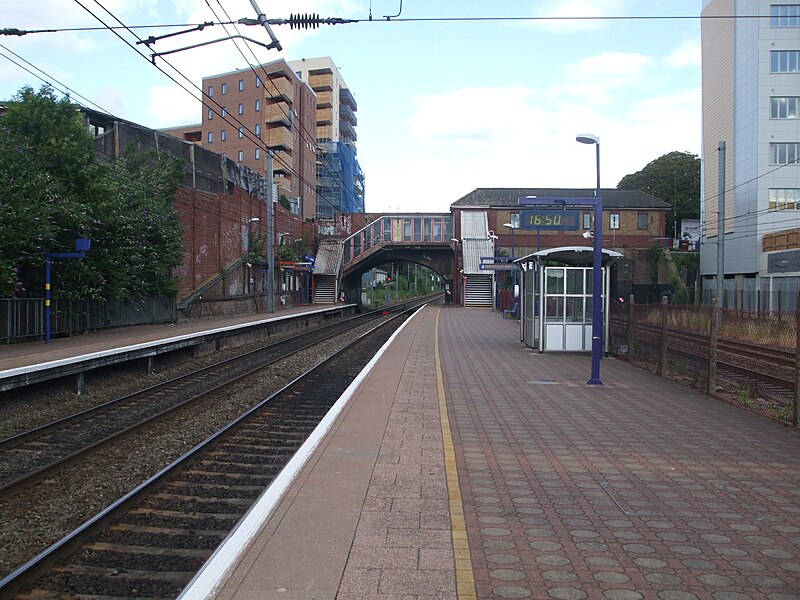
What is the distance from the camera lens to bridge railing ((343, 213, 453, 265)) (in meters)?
63.7

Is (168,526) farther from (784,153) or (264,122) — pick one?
(264,122)

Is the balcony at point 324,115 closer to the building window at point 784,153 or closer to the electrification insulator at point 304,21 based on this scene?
the building window at point 784,153

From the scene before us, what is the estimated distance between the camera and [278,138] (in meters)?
67.8

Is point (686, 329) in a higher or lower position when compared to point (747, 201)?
lower

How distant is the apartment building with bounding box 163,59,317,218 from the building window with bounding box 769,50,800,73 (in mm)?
38768

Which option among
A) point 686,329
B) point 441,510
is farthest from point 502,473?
point 686,329

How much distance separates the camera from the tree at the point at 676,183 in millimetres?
75812

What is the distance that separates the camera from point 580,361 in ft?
57.2

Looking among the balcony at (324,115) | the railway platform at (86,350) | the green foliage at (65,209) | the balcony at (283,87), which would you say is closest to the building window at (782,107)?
the railway platform at (86,350)

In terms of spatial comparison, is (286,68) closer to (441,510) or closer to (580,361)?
(580,361)

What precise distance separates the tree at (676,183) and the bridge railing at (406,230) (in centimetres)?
2625

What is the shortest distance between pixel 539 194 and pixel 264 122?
2734cm

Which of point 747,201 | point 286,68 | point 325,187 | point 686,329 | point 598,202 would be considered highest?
point 286,68

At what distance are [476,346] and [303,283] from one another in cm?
3785
